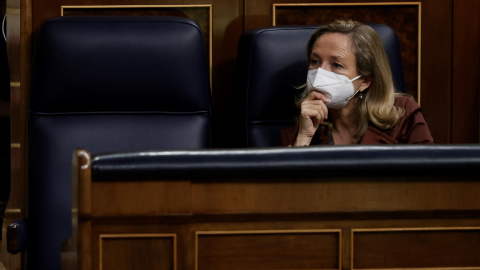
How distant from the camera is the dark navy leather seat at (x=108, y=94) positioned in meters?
1.73

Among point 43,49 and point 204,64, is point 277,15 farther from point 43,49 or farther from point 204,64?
point 43,49

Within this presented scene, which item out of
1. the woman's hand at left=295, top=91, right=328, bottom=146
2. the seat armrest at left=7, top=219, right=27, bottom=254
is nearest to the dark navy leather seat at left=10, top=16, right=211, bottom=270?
the seat armrest at left=7, top=219, right=27, bottom=254

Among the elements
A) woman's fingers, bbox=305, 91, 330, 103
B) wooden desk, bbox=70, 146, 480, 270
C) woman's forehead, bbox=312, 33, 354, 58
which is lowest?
wooden desk, bbox=70, 146, 480, 270

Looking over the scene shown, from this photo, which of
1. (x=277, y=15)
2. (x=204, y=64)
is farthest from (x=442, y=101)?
(x=204, y=64)

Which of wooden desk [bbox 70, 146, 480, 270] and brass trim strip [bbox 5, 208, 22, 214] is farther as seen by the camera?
brass trim strip [bbox 5, 208, 22, 214]

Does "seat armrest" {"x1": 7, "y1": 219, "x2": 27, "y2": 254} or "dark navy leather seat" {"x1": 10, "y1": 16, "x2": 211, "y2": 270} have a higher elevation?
"dark navy leather seat" {"x1": 10, "y1": 16, "x2": 211, "y2": 270}

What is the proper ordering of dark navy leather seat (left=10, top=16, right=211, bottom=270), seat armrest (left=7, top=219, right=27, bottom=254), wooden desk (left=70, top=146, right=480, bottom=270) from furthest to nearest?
dark navy leather seat (left=10, top=16, right=211, bottom=270) < seat armrest (left=7, top=219, right=27, bottom=254) < wooden desk (left=70, top=146, right=480, bottom=270)

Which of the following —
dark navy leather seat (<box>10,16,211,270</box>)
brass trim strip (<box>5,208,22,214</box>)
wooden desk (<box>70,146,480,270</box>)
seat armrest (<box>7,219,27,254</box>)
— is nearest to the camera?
wooden desk (<box>70,146,480,270</box>)

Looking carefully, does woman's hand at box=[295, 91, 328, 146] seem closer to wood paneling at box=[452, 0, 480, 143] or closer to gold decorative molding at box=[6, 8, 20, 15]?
wood paneling at box=[452, 0, 480, 143]

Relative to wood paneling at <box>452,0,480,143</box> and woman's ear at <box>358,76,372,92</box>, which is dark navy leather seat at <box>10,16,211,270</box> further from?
wood paneling at <box>452,0,480,143</box>

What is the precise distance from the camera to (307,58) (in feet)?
6.00

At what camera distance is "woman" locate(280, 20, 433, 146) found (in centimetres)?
175

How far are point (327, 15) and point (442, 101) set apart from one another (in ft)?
1.46

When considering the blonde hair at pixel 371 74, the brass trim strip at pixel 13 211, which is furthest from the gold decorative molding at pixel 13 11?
the blonde hair at pixel 371 74
